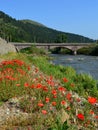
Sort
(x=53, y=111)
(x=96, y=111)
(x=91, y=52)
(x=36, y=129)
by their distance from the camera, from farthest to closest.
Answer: (x=91, y=52)
(x=96, y=111)
(x=53, y=111)
(x=36, y=129)

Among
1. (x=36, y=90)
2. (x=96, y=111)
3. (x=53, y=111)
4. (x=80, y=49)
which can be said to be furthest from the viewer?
(x=80, y=49)

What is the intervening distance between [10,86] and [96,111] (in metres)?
2.84

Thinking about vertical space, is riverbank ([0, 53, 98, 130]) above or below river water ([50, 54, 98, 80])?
above

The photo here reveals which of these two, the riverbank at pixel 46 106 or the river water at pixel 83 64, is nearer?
the riverbank at pixel 46 106

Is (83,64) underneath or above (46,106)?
underneath

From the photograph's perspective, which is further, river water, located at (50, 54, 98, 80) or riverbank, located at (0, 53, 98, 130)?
river water, located at (50, 54, 98, 80)

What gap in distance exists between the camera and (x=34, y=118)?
30.7ft

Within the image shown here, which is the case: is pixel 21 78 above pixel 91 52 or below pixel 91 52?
above

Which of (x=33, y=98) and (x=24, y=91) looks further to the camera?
(x=24, y=91)

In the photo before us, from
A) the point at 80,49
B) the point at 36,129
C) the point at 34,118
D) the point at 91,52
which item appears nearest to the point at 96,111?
the point at 34,118

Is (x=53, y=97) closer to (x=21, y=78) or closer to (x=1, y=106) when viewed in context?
(x=1, y=106)

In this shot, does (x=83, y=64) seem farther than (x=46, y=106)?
Yes

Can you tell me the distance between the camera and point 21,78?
13336 millimetres

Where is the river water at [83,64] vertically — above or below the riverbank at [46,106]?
below
